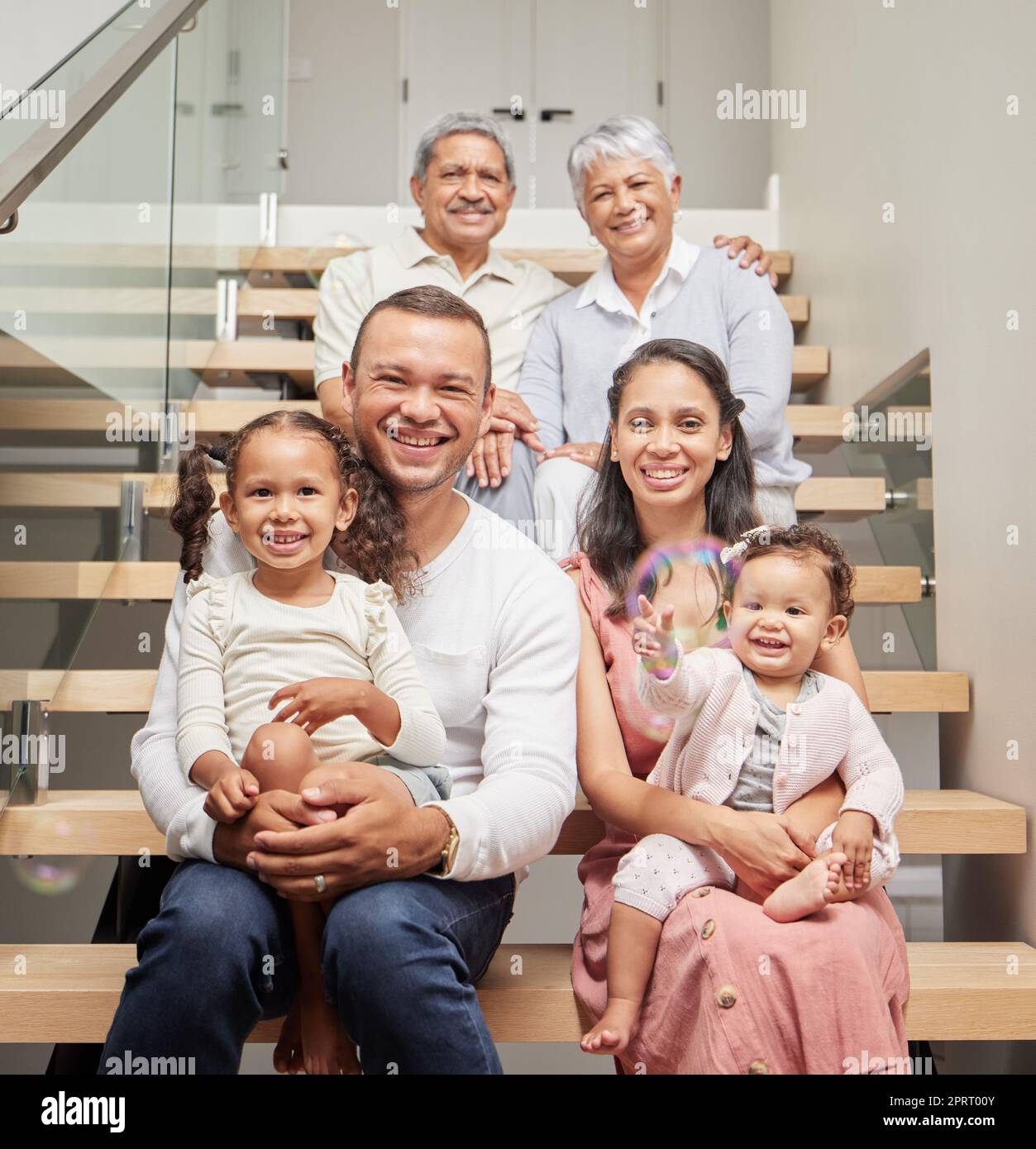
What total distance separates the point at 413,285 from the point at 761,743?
1.70m

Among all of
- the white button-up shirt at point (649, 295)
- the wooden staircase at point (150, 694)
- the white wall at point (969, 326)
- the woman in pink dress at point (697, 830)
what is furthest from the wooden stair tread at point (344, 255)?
the woman in pink dress at point (697, 830)

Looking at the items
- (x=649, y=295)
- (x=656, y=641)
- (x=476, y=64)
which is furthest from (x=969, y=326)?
(x=476, y=64)

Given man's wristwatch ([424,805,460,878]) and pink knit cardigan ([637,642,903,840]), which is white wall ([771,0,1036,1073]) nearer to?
pink knit cardigan ([637,642,903,840])

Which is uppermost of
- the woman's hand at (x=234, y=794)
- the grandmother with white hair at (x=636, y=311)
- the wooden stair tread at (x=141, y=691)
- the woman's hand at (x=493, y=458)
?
the grandmother with white hair at (x=636, y=311)

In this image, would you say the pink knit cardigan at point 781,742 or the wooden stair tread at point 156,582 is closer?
the pink knit cardigan at point 781,742

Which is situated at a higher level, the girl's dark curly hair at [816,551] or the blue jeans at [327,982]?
the girl's dark curly hair at [816,551]

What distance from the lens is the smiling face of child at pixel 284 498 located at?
149cm

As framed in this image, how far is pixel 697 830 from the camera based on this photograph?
147 cm

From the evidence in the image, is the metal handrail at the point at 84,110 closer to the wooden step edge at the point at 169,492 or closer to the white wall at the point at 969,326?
the wooden step edge at the point at 169,492

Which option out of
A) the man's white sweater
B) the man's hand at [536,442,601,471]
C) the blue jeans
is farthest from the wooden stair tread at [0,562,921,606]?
the blue jeans

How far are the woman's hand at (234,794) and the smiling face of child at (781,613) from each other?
0.67m

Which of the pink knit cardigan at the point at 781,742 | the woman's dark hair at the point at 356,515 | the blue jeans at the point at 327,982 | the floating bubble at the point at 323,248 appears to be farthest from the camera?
the floating bubble at the point at 323,248

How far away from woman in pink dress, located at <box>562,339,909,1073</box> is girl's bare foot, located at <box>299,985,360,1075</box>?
0.35 metres

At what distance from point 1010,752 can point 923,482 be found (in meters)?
0.76
